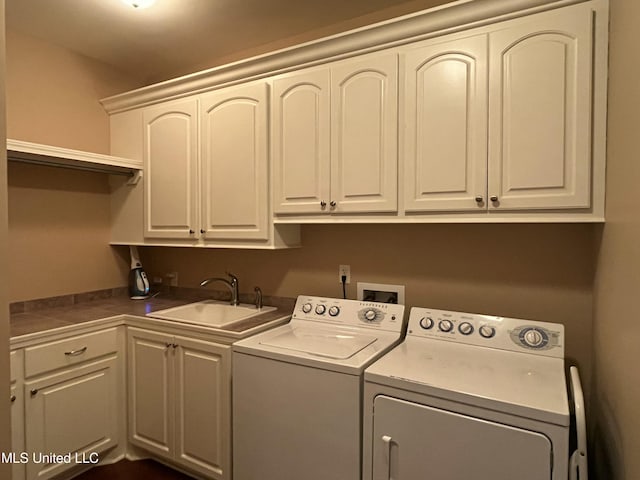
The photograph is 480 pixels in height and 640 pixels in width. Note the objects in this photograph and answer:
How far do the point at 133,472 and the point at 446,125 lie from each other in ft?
8.10

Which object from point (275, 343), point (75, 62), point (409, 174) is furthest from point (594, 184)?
point (75, 62)

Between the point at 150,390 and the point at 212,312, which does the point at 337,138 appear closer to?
the point at 212,312

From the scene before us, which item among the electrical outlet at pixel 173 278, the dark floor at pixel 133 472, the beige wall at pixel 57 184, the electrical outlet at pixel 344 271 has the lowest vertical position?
the dark floor at pixel 133 472

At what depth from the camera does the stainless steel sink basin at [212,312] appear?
2.34 metres

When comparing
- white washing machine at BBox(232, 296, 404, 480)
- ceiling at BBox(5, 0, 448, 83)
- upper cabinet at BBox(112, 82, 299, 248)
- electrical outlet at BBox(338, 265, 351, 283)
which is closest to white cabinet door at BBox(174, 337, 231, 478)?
white washing machine at BBox(232, 296, 404, 480)

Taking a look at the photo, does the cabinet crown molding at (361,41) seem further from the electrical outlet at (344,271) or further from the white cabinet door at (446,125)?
the electrical outlet at (344,271)

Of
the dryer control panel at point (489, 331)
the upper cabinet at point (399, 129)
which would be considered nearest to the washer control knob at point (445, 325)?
the dryer control panel at point (489, 331)

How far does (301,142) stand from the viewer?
1986mm

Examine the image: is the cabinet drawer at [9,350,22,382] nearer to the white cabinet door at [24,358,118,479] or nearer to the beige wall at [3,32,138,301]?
the white cabinet door at [24,358,118,479]

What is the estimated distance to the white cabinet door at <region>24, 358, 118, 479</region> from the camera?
1.87m

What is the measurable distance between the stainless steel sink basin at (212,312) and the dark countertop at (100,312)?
93mm

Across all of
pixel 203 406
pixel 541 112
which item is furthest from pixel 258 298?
pixel 541 112

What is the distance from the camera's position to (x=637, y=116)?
0.95 m

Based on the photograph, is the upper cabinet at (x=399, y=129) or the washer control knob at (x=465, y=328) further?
the washer control knob at (x=465, y=328)
